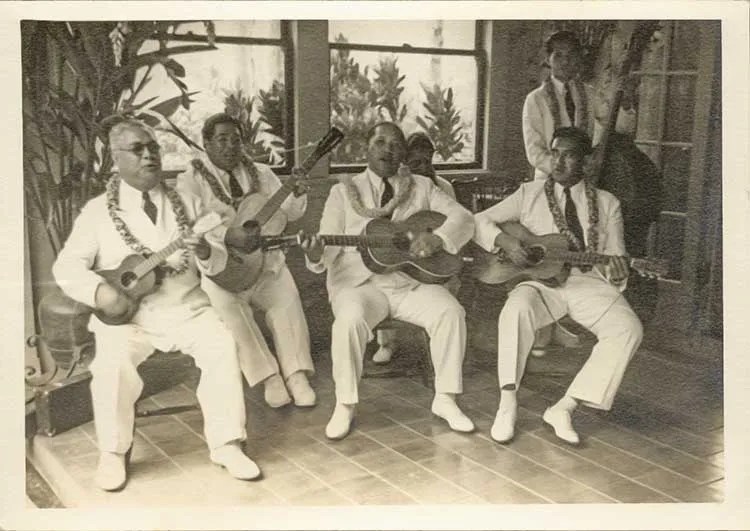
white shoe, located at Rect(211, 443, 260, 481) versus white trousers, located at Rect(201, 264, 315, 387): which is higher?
white trousers, located at Rect(201, 264, 315, 387)

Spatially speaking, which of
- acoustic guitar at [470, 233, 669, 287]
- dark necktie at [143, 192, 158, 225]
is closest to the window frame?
dark necktie at [143, 192, 158, 225]

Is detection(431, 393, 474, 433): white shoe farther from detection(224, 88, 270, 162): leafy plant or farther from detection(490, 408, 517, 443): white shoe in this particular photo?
detection(224, 88, 270, 162): leafy plant

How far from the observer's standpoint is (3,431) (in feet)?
6.88

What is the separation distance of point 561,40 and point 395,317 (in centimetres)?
87

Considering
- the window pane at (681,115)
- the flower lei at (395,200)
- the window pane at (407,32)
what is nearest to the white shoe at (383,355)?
the flower lei at (395,200)

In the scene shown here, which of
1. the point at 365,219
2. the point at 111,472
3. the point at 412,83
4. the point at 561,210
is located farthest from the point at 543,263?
the point at 111,472

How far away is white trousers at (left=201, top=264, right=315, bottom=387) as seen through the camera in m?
2.09

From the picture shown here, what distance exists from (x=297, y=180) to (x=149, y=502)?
948mm

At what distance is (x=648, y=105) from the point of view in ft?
6.91

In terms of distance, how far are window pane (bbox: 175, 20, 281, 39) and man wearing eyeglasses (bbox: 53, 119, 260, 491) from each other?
29 cm

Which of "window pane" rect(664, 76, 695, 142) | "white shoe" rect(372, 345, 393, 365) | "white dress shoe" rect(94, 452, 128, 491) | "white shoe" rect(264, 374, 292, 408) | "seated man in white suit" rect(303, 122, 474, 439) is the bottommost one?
"white dress shoe" rect(94, 452, 128, 491)

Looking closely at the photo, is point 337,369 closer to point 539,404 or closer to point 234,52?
point 539,404

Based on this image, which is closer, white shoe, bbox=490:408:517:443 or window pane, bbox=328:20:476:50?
window pane, bbox=328:20:476:50

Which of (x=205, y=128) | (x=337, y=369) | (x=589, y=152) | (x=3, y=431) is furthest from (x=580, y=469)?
(x=3, y=431)
